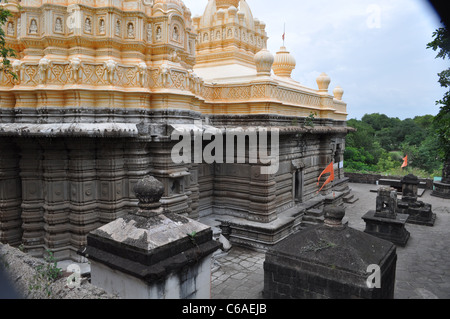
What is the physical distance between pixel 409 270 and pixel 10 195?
10.6 m

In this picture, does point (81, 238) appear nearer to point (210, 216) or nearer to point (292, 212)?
point (210, 216)

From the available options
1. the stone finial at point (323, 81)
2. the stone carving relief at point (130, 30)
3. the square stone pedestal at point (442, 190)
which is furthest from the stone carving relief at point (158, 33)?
the square stone pedestal at point (442, 190)

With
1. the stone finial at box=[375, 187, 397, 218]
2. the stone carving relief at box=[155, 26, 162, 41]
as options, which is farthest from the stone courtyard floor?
the stone carving relief at box=[155, 26, 162, 41]

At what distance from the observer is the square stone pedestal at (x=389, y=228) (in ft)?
37.1

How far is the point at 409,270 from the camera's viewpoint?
30.0 ft

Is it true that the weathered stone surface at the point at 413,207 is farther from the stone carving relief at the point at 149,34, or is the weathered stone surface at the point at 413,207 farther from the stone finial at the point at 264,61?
the stone carving relief at the point at 149,34

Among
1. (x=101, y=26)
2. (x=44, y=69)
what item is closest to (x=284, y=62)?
(x=101, y=26)

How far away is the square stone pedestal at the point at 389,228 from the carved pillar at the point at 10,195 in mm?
11004

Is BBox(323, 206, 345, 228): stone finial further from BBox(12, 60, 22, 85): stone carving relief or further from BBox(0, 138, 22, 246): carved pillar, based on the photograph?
BBox(12, 60, 22, 85): stone carving relief

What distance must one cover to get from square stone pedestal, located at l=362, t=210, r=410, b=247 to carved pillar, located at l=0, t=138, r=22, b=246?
11.0 metres

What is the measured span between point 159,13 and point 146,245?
6844mm

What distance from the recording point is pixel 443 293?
775 cm

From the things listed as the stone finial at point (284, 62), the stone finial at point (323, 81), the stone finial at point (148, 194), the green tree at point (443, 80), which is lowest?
the stone finial at point (148, 194)

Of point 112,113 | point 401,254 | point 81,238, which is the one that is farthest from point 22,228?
point 401,254
